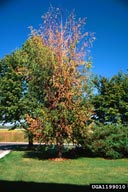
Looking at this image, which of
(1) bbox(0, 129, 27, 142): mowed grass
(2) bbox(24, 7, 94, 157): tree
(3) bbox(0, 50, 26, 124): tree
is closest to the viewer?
(2) bbox(24, 7, 94, 157): tree

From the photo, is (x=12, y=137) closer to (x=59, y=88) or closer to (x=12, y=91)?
(x=12, y=91)

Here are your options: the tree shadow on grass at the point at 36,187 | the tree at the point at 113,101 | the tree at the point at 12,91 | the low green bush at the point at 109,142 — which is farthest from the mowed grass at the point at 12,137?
the tree shadow on grass at the point at 36,187

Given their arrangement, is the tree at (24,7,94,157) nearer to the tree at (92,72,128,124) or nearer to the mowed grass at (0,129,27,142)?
the tree at (92,72,128,124)

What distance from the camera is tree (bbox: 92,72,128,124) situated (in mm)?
31219

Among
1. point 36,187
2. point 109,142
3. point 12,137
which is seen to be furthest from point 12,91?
point 36,187

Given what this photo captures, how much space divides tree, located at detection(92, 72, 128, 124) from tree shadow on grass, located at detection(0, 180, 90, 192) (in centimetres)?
1987

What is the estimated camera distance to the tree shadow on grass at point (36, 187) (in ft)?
34.0

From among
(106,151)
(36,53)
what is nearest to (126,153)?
(106,151)

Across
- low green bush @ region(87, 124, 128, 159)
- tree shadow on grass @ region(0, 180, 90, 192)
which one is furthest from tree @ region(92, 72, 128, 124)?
tree shadow on grass @ region(0, 180, 90, 192)

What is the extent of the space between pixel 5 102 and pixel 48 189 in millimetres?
25155

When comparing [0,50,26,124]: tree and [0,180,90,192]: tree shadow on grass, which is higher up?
[0,50,26,124]: tree

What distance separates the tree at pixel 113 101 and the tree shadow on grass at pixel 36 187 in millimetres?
19871

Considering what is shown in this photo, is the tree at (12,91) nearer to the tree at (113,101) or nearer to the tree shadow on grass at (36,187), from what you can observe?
the tree at (113,101)

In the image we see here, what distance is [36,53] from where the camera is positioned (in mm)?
23453
